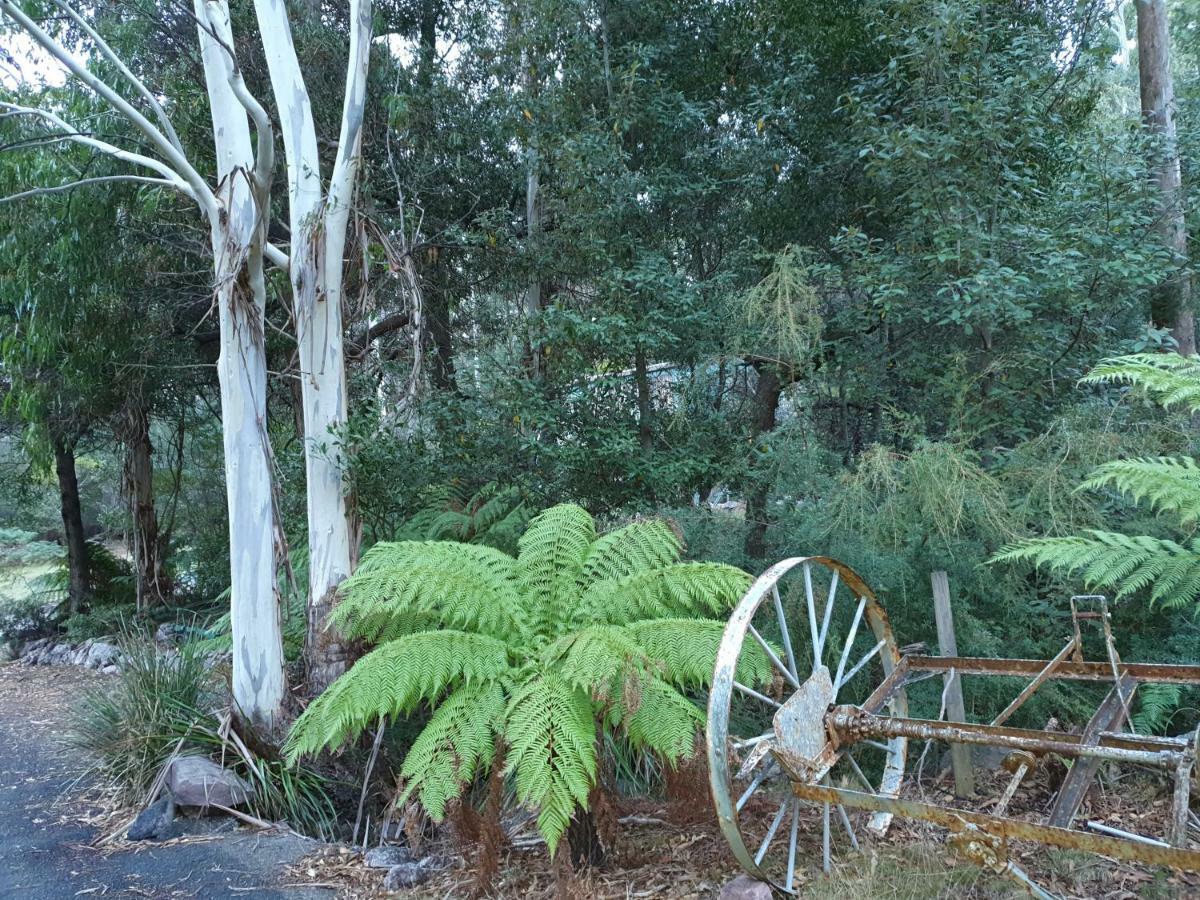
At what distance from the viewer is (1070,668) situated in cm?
386

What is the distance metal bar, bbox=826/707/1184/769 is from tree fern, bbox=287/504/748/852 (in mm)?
439

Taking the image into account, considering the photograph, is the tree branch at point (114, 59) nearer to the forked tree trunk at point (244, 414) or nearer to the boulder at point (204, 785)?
the forked tree trunk at point (244, 414)

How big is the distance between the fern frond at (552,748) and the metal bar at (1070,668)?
1.57 meters

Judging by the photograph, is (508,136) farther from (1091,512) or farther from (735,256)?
(1091,512)

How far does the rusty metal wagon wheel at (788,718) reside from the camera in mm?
3127

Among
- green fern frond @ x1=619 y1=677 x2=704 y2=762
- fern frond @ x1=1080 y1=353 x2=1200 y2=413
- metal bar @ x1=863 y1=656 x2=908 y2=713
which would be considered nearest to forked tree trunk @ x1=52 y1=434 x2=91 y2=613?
green fern frond @ x1=619 y1=677 x2=704 y2=762

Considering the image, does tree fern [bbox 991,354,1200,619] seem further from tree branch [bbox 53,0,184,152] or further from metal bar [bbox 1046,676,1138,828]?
tree branch [bbox 53,0,184,152]

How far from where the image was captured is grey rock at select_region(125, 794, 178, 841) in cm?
491

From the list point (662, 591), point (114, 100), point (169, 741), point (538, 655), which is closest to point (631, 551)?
point (662, 591)

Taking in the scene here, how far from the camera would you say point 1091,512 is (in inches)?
207

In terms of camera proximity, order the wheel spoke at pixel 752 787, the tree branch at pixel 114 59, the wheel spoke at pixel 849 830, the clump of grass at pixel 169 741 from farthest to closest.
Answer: the clump of grass at pixel 169 741 → the tree branch at pixel 114 59 → the wheel spoke at pixel 849 830 → the wheel spoke at pixel 752 787

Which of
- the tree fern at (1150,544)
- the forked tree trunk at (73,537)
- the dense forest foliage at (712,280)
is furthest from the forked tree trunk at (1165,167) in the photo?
the forked tree trunk at (73,537)

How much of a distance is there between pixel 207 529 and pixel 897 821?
10.5m

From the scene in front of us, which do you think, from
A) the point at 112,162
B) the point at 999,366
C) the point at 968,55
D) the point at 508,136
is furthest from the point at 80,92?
the point at 999,366
